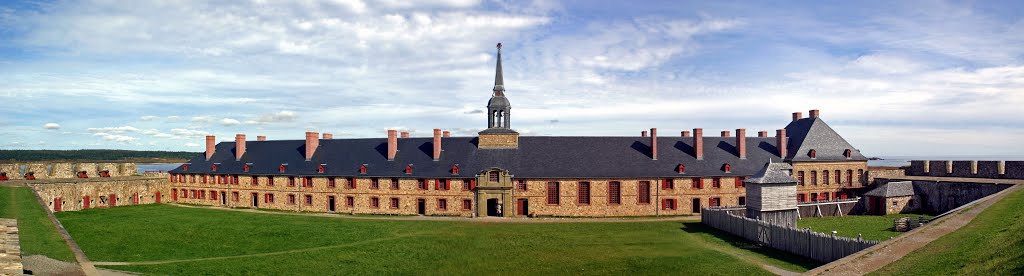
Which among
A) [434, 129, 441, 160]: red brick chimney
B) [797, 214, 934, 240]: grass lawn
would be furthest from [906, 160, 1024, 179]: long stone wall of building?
[434, 129, 441, 160]: red brick chimney

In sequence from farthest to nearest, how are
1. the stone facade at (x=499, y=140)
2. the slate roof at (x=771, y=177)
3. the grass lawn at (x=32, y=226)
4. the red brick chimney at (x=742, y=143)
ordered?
1. the red brick chimney at (x=742, y=143)
2. the stone facade at (x=499, y=140)
3. the slate roof at (x=771, y=177)
4. the grass lawn at (x=32, y=226)

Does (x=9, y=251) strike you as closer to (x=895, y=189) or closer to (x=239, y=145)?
(x=239, y=145)

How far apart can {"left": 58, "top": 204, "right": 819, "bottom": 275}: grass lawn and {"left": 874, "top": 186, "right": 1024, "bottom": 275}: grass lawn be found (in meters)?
4.76

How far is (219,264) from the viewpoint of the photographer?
25156 millimetres

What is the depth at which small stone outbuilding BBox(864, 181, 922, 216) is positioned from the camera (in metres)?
44.5

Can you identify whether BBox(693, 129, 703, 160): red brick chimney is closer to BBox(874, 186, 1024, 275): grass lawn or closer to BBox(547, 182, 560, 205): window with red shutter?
BBox(547, 182, 560, 205): window with red shutter

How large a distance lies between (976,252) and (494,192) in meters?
31.8

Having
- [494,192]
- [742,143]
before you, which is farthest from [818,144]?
[494,192]

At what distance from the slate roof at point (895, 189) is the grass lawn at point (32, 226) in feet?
170

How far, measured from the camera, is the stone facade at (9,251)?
12375mm

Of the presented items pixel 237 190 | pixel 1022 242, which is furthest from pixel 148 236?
pixel 1022 242

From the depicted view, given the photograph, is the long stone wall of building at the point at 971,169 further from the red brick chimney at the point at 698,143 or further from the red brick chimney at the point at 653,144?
the red brick chimney at the point at 653,144

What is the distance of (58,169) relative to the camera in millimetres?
54781

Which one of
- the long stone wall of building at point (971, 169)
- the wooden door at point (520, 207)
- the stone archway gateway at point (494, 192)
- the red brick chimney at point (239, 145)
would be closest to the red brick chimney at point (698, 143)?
the wooden door at point (520, 207)
